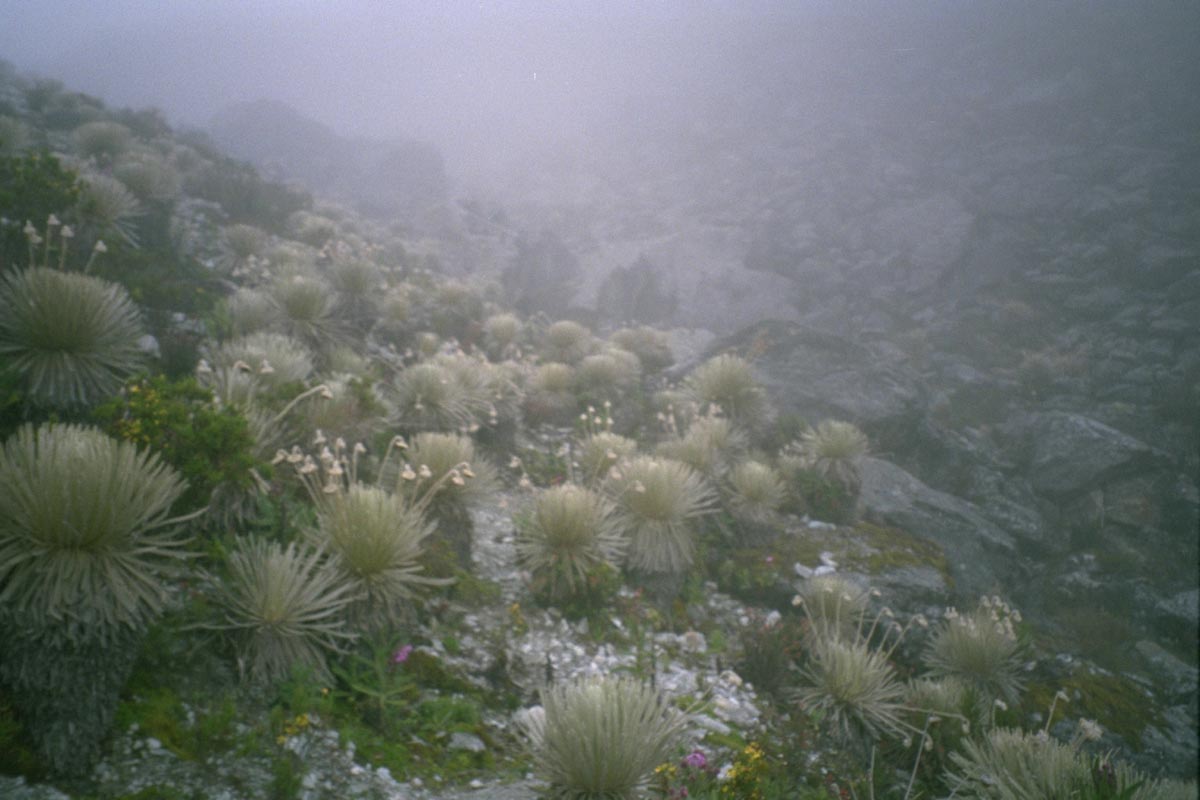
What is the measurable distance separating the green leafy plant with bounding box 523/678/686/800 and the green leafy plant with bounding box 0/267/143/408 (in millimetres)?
4040

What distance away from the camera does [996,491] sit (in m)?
11.5

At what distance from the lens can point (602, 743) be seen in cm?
270

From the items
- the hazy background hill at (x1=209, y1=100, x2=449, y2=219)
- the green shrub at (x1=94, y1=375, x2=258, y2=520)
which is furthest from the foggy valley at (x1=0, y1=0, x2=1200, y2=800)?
the hazy background hill at (x1=209, y1=100, x2=449, y2=219)

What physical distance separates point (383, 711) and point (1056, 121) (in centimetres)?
4829

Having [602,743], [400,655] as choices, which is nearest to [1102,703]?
[602,743]

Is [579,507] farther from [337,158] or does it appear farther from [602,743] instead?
[337,158]

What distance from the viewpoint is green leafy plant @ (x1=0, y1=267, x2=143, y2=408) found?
3814mm

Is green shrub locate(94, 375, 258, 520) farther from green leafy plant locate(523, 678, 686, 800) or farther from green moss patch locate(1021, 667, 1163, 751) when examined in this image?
green moss patch locate(1021, 667, 1163, 751)

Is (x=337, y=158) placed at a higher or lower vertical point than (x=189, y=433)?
higher

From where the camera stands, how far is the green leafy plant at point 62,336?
3814 millimetres

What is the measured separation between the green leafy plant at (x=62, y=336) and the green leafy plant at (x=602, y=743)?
4.04 m

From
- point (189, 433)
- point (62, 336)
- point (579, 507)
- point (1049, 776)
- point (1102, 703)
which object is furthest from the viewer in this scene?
point (1102, 703)

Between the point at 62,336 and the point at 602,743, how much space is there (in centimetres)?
461

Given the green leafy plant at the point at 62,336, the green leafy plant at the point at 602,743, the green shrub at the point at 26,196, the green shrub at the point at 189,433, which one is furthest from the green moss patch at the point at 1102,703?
the green shrub at the point at 26,196
